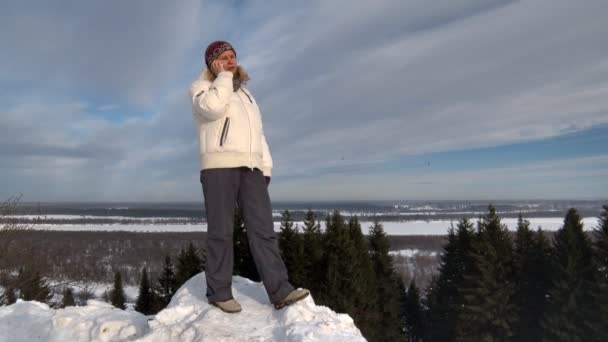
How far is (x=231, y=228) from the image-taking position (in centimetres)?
456

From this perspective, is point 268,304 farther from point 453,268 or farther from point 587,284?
point 453,268

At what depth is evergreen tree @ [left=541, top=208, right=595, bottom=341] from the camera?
1972cm

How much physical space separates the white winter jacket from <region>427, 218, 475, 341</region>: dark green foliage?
22493 mm

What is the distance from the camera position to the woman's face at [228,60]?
4609 millimetres

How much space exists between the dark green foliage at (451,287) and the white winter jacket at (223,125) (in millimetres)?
22493

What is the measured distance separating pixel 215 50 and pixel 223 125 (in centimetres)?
91

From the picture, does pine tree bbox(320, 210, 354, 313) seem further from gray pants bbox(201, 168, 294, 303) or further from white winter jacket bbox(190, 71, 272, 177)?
white winter jacket bbox(190, 71, 272, 177)

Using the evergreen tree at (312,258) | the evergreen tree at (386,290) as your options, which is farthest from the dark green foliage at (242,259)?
the evergreen tree at (386,290)

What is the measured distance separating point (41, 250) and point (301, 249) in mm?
12931

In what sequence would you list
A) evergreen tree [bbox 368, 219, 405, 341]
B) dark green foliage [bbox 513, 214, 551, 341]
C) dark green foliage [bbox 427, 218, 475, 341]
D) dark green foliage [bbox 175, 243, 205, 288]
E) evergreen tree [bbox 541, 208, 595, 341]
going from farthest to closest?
dark green foliage [bbox 427, 218, 475, 341] < evergreen tree [bbox 368, 219, 405, 341] < dark green foliage [bbox 513, 214, 551, 341] < dark green foliage [bbox 175, 243, 205, 288] < evergreen tree [bbox 541, 208, 595, 341]

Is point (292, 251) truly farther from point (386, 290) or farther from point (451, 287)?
point (451, 287)

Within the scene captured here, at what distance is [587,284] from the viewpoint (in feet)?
66.7

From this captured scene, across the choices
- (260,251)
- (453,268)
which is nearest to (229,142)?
(260,251)

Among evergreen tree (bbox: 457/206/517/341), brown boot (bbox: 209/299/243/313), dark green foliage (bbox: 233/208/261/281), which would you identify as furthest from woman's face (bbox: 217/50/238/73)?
evergreen tree (bbox: 457/206/517/341)
